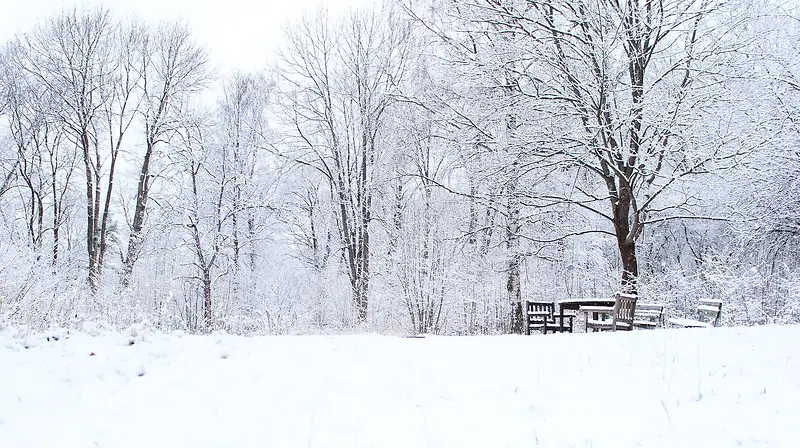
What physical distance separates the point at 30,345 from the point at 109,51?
15.1 m

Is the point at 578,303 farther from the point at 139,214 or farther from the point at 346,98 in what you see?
the point at 139,214

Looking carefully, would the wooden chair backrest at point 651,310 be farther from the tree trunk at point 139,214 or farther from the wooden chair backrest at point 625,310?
the tree trunk at point 139,214

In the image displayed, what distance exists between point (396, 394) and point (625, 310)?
5223 millimetres

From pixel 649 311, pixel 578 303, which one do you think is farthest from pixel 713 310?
pixel 578 303

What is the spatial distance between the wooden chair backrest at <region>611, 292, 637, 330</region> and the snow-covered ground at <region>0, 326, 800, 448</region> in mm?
2420

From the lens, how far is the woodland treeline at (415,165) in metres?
9.38

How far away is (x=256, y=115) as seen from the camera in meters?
20.7

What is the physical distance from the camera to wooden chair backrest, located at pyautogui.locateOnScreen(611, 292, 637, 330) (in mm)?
7594

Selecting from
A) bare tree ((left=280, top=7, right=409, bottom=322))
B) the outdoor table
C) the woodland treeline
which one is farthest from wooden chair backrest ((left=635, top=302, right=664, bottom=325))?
bare tree ((left=280, top=7, right=409, bottom=322))

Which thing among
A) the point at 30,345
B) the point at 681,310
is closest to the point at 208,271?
the point at 30,345

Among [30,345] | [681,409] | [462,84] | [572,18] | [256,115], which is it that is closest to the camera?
[681,409]

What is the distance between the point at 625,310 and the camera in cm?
771

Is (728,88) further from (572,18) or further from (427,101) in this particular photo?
(427,101)

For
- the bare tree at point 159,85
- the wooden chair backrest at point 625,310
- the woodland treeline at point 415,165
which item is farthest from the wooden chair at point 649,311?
the bare tree at point 159,85
